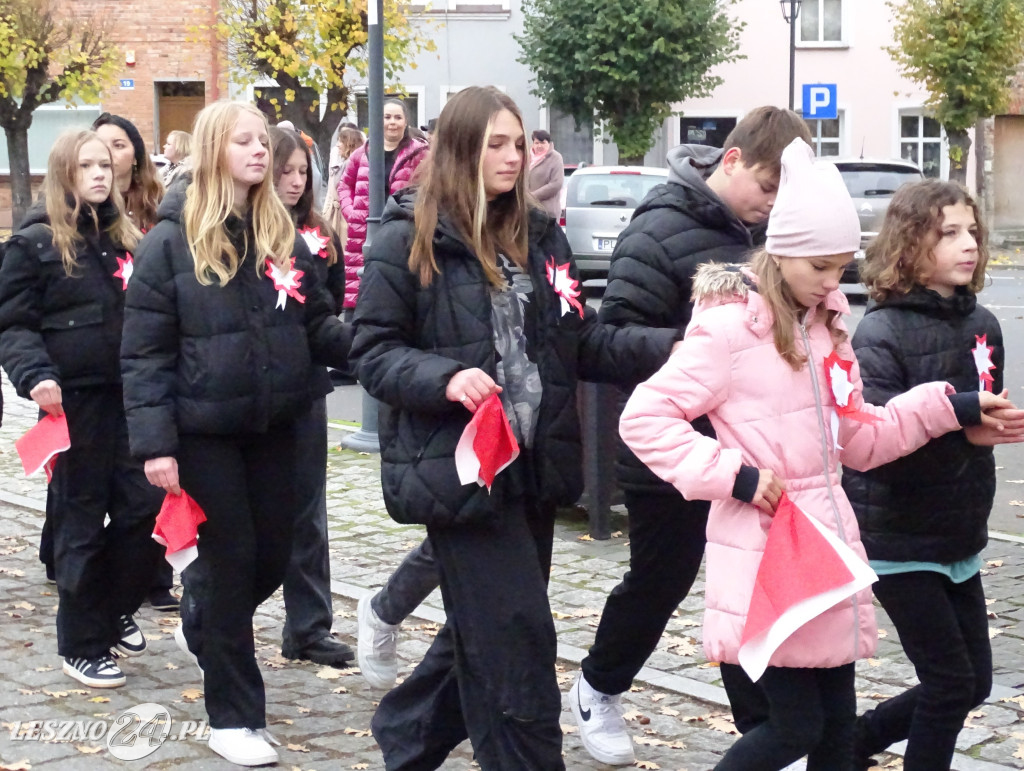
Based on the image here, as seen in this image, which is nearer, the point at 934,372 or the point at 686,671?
the point at 934,372

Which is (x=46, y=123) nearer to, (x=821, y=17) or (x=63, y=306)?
(x=821, y=17)

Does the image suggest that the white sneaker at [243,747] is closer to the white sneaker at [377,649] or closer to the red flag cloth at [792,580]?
the white sneaker at [377,649]

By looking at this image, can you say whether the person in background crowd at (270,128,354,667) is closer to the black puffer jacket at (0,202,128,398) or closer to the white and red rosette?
the black puffer jacket at (0,202,128,398)

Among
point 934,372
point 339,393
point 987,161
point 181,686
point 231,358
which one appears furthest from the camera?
point 987,161

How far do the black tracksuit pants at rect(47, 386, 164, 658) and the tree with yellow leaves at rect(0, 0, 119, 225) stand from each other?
26542 mm

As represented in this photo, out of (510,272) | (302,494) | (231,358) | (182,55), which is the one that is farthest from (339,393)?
(182,55)

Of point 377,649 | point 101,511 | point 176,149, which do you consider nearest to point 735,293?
point 377,649

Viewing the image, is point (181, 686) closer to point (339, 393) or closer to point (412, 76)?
point (339, 393)

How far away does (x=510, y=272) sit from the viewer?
4.07 metres

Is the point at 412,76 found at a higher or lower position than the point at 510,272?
higher

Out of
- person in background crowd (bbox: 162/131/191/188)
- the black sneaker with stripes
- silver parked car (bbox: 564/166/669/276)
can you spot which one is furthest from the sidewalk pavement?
silver parked car (bbox: 564/166/669/276)

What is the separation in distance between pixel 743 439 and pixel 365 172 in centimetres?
952

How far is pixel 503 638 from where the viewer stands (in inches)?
155

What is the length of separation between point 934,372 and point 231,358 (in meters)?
2.05
